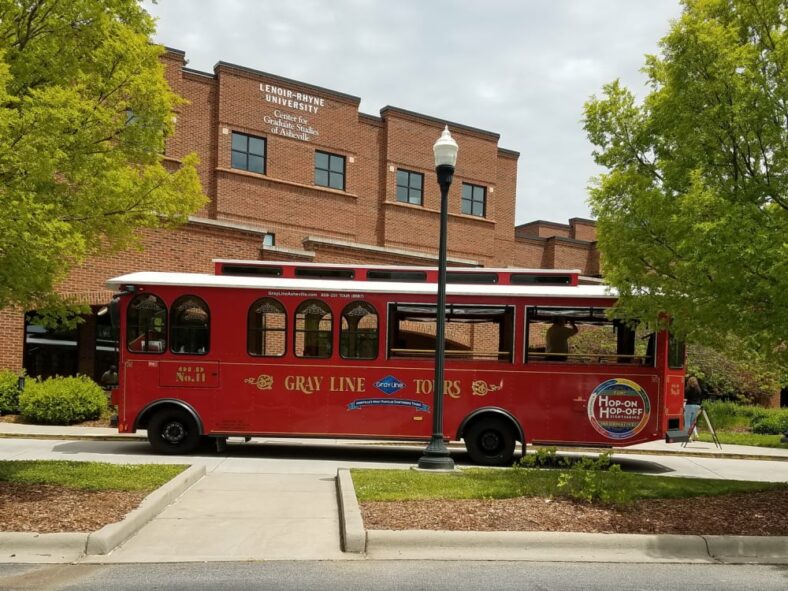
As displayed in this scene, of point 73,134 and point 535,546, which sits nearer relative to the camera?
point 535,546

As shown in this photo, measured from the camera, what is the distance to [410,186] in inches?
1253

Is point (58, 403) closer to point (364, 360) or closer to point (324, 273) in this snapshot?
point (324, 273)

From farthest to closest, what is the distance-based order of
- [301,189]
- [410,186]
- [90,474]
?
1. [410,186]
2. [301,189]
3. [90,474]

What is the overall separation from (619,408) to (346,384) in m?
4.62

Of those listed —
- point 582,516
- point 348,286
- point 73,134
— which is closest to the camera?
point 582,516

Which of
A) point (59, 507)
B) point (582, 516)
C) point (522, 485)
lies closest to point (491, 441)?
point (522, 485)

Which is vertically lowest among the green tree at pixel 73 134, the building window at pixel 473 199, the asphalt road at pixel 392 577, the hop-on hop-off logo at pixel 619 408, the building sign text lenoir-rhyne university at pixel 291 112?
the asphalt road at pixel 392 577

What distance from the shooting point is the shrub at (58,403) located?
16.4 meters

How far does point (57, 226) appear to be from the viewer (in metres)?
7.15

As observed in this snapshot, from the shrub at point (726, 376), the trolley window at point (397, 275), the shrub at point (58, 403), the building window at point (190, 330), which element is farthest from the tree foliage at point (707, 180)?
the shrub at point (726, 376)

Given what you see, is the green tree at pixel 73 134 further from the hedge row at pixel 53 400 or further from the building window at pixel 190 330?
the hedge row at pixel 53 400

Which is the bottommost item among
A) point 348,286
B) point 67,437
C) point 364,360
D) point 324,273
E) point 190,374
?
point 67,437

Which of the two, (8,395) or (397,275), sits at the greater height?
(397,275)

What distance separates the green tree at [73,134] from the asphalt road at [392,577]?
124 inches
